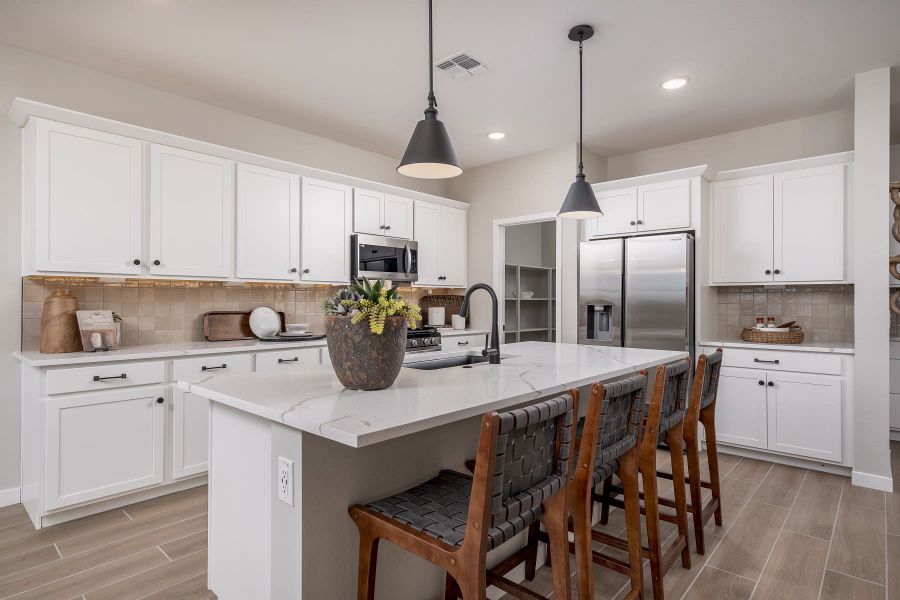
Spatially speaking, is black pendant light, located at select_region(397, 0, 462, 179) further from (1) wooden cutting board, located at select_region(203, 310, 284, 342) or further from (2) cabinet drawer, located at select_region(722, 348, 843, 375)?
(2) cabinet drawer, located at select_region(722, 348, 843, 375)

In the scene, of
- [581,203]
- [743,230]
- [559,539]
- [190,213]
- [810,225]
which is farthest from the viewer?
[743,230]

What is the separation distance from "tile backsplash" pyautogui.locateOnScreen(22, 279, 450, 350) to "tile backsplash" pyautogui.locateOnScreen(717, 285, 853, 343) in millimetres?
3822

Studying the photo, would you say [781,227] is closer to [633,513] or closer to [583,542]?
[633,513]

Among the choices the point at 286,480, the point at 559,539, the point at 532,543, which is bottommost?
the point at 532,543

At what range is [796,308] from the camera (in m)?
4.19

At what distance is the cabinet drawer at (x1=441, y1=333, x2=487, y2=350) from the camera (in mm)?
4805

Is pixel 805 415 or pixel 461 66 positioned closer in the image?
pixel 461 66

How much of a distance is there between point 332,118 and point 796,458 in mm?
4460

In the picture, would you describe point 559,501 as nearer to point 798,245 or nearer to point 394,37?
point 394,37

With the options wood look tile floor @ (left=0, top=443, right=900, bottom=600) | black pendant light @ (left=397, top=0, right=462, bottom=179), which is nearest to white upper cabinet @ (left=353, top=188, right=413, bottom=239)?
black pendant light @ (left=397, top=0, right=462, bottom=179)

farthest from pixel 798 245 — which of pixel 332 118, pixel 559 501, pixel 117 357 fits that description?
pixel 117 357

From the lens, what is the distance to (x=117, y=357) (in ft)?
9.20

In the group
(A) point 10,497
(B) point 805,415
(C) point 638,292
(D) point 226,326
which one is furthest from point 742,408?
(A) point 10,497

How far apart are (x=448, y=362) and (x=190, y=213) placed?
214 cm
